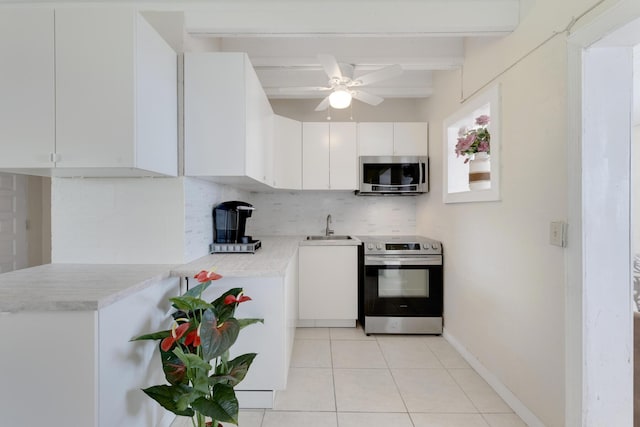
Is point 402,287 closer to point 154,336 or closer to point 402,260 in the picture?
point 402,260

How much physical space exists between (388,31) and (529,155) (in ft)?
3.73

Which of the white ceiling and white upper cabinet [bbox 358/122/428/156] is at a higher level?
the white ceiling

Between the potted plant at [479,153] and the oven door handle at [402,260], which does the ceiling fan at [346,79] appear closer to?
the potted plant at [479,153]

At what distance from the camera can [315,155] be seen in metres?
3.25

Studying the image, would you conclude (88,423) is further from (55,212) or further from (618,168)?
(618,168)

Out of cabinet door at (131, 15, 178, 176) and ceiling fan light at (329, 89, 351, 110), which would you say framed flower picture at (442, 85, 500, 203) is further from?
cabinet door at (131, 15, 178, 176)

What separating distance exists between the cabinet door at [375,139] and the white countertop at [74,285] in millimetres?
2290

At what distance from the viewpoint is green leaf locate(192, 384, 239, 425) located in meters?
1.20

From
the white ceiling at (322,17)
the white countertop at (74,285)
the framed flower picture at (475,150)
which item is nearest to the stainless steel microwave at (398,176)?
the framed flower picture at (475,150)

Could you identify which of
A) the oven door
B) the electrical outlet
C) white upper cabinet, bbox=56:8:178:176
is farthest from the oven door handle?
white upper cabinet, bbox=56:8:178:176

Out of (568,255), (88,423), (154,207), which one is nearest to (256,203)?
(154,207)

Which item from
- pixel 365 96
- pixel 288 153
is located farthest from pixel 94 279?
pixel 365 96

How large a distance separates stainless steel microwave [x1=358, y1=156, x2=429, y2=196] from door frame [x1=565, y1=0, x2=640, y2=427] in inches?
72.4

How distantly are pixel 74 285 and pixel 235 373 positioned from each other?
811 mm
